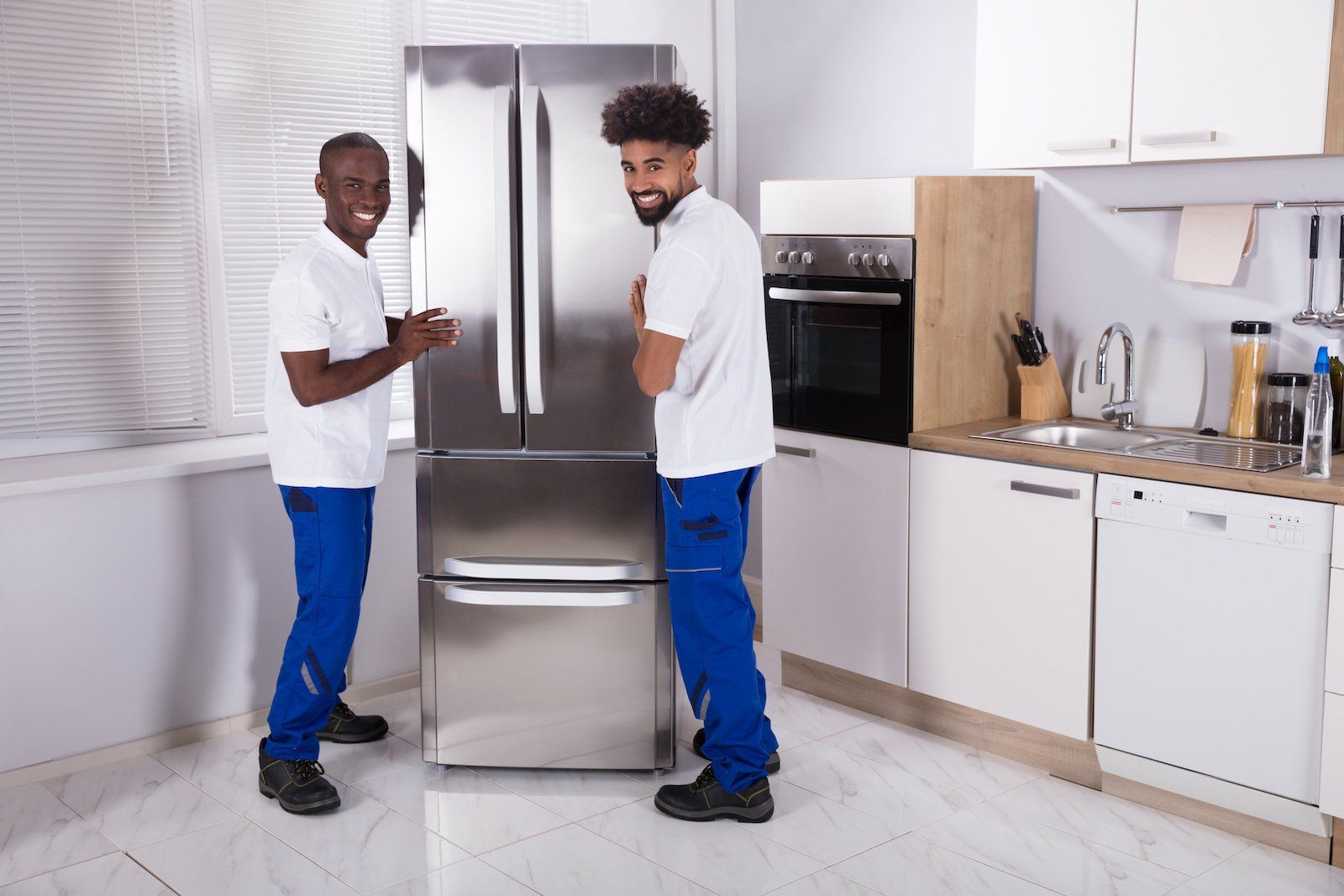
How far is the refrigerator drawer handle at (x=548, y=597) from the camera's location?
2.91 m

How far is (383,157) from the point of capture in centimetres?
281

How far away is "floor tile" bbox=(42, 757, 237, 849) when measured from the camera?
2.74m

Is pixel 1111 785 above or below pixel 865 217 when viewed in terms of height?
below

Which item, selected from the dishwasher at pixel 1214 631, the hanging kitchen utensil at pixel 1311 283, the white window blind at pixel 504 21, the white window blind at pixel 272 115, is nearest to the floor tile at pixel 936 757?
the dishwasher at pixel 1214 631

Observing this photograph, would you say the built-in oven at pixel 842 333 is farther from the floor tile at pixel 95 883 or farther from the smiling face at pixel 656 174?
the floor tile at pixel 95 883

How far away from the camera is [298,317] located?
2.66 metres

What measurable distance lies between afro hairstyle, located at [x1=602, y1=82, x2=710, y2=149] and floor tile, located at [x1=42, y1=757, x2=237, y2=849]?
71.8 inches

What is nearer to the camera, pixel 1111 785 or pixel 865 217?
pixel 1111 785

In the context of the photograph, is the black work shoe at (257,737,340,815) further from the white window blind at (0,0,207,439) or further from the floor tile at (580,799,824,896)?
the white window blind at (0,0,207,439)

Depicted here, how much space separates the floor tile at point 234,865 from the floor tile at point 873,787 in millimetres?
1139

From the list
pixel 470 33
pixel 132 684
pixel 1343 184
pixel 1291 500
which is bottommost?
pixel 132 684

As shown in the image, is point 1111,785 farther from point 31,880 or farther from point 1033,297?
point 31,880

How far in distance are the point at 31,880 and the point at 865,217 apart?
2.47 m

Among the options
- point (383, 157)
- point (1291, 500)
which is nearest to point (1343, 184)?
point (1291, 500)
